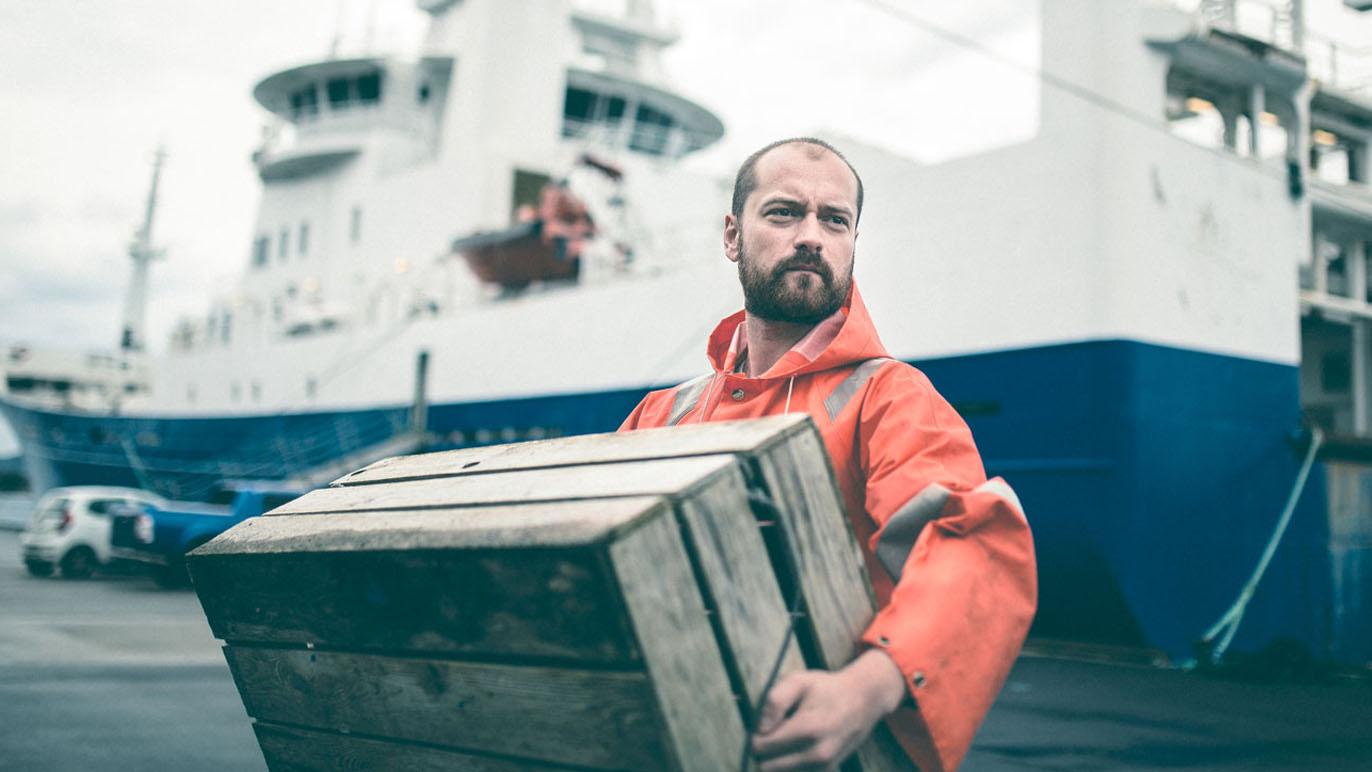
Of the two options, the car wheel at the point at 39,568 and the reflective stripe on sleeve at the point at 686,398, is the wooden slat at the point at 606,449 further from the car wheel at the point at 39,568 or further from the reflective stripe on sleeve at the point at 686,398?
the car wheel at the point at 39,568

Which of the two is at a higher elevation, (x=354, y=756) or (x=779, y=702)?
(x=779, y=702)

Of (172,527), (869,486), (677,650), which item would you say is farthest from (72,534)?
(677,650)

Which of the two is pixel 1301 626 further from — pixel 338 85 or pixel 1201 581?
pixel 338 85

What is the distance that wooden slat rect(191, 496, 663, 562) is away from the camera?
1078mm

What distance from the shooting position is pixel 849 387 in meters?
1.56

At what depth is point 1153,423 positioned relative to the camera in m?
7.29

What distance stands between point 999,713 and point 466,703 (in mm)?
5122

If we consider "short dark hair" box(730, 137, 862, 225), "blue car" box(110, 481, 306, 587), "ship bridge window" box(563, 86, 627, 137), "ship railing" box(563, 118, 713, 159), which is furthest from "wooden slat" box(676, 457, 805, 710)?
"ship bridge window" box(563, 86, 627, 137)

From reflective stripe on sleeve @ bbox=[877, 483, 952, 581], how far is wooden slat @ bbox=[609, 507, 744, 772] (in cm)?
35

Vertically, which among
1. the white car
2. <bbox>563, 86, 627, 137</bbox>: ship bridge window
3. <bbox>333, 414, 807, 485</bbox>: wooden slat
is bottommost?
the white car

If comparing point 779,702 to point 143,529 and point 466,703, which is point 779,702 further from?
point 143,529

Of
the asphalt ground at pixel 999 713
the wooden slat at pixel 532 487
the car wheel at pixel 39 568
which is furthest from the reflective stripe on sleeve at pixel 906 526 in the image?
the car wheel at pixel 39 568

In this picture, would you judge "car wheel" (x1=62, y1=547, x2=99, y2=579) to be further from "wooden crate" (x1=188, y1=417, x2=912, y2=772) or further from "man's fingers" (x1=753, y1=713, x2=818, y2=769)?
"man's fingers" (x1=753, y1=713, x2=818, y2=769)

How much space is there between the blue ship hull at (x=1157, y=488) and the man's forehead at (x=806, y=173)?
6.14 m
